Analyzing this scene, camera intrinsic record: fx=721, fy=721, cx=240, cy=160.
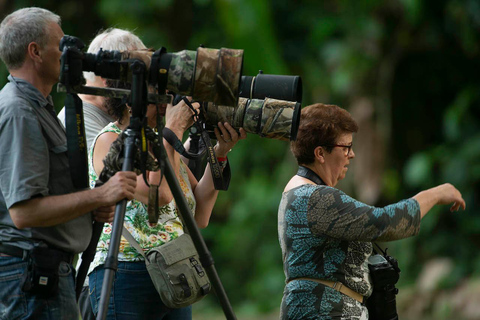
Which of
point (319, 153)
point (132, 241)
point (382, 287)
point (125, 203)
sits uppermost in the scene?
point (319, 153)

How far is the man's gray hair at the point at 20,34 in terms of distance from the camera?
223 cm

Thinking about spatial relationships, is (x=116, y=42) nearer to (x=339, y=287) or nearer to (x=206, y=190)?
(x=206, y=190)

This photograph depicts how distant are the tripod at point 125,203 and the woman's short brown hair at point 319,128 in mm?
597

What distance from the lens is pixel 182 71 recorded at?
7.15ft

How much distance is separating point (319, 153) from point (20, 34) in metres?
1.13

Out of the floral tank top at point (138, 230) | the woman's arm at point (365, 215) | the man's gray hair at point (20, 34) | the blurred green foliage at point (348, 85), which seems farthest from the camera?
the blurred green foliage at point (348, 85)

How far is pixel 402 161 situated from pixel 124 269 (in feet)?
21.3

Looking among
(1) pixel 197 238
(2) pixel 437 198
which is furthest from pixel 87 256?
(2) pixel 437 198

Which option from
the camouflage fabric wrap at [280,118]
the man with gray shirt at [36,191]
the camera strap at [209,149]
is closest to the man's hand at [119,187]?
the man with gray shirt at [36,191]

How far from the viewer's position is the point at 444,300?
267 inches

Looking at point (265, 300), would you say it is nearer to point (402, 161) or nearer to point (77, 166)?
point (402, 161)

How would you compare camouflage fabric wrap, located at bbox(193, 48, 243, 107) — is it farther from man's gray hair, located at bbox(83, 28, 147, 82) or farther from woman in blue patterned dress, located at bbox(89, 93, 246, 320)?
man's gray hair, located at bbox(83, 28, 147, 82)

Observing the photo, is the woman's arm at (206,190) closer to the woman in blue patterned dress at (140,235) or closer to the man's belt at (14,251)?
the woman in blue patterned dress at (140,235)

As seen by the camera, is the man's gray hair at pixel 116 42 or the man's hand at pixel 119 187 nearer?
the man's hand at pixel 119 187
